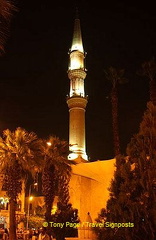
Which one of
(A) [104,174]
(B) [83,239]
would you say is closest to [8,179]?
(B) [83,239]

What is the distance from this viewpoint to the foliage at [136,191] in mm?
8219

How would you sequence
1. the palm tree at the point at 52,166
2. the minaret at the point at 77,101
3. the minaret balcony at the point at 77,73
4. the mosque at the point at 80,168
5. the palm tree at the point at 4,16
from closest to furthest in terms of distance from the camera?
the palm tree at the point at 4,16 < the palm tree at the point at 52,166 < the mosque at the point at 80,168 < the minaret at the point at 77,101 < the minaret balcony at the point at 77,73

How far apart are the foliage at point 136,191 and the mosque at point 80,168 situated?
8600 mm

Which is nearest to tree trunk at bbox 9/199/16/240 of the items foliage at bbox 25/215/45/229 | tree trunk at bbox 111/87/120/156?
tree trunk at bbox 111/87/120/156

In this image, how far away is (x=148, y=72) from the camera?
87.2 feet

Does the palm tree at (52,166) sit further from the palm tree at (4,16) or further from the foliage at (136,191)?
the palm tree at (4,16)

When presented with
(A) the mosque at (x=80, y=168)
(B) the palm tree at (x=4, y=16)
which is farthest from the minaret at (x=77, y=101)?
(B) the palm tree at (x=4, y=16)

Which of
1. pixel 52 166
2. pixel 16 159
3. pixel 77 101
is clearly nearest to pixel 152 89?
pixel 52 166

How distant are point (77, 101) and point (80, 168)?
1912 centimetres

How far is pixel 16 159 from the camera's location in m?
19.2

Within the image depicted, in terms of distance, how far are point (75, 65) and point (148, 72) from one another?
2583 cm

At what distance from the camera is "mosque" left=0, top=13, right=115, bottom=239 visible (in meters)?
27.7

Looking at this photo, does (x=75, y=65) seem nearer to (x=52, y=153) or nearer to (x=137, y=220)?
(x=52, y=153)

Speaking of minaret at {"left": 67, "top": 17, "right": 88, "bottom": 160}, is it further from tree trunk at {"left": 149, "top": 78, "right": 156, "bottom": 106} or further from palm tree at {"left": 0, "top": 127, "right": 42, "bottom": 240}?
palm tree at {"left": 0, "top": 127, "right": 42, "bottom": 240}
